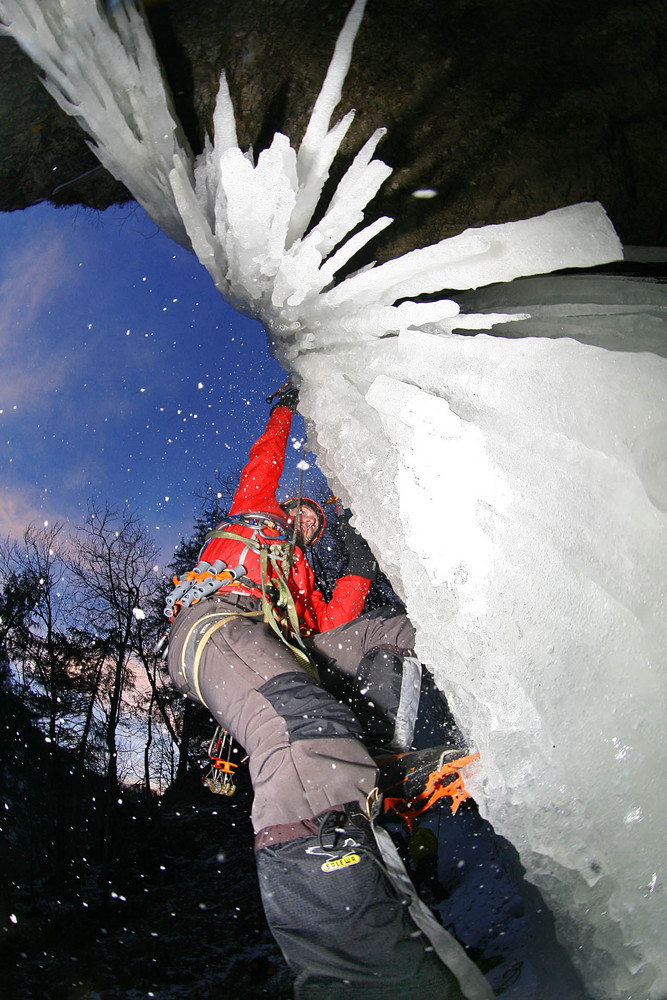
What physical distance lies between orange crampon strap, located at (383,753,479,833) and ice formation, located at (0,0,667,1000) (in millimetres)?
639

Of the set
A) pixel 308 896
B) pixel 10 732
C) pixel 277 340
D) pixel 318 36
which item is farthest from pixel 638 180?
pixel 10 732

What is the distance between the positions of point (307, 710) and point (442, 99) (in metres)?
Result: 3.47

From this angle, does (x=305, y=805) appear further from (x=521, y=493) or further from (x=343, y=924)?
(x=521, y=493)

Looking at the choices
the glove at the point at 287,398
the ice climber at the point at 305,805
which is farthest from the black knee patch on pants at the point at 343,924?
the glove at the point at 287,398

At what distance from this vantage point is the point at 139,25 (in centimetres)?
198

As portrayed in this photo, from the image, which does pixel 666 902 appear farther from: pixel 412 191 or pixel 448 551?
pixel 412 191

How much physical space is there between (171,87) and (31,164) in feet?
3.10

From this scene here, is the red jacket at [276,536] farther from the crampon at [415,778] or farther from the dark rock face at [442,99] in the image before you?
the dark rock face at [442,99]

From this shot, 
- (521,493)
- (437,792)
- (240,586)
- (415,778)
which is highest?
(240,586)

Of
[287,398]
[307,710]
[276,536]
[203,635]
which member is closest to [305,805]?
[307,710]

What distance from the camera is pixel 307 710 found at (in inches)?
71.9

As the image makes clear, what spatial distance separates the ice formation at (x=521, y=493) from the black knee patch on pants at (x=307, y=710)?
1.41 feet

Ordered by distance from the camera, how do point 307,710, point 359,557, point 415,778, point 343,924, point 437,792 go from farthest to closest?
point 359,557
point 415,778
point 437,792
point 307,710
point 343,924

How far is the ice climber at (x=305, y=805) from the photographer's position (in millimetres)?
1442
